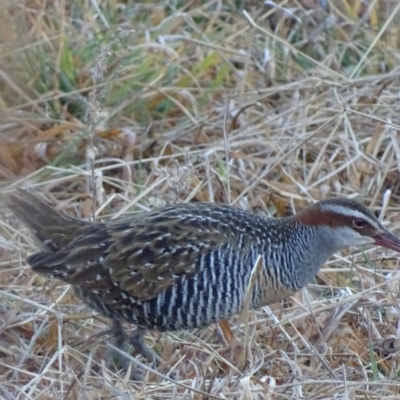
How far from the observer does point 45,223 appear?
5004 mm

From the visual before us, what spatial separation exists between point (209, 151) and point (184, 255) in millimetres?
1626

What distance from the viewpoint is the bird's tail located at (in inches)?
196

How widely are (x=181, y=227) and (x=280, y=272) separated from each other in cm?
45

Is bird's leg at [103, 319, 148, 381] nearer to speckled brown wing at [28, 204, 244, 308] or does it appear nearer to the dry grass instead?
the dry grass

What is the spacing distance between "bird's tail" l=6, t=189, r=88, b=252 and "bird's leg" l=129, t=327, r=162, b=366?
0.48 m

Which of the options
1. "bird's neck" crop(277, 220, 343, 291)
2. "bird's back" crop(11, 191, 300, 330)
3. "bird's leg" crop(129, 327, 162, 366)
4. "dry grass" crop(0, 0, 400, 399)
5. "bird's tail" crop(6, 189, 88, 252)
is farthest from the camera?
"bird's tail" crop(6, 189, 88, 252)

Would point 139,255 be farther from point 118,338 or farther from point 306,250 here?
point 306,250

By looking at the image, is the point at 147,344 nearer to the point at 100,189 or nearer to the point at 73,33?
the point at 100,189

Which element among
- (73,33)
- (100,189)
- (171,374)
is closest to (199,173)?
(100,189)

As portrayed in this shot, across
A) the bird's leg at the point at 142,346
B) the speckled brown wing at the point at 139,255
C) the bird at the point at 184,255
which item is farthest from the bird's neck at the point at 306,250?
the bird's leg at the point at 142,346

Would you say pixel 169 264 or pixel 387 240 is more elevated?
pixel 169 264

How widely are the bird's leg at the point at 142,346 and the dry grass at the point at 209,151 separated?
9 centimetres

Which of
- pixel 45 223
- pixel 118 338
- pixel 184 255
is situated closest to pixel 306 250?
pixel 184 255

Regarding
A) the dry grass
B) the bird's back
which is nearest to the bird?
the bird's back
